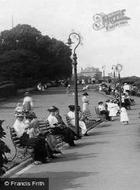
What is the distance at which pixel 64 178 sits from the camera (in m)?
11.7

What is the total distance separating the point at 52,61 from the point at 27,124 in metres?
78.1

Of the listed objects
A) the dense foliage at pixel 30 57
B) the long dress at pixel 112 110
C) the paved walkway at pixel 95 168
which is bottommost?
the long dress at pixel 112 110

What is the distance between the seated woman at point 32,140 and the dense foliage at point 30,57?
59797mm

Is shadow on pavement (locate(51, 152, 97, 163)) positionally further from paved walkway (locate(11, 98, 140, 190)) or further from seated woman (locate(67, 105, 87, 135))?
seated woman (locate(67, 105, 87, 135))

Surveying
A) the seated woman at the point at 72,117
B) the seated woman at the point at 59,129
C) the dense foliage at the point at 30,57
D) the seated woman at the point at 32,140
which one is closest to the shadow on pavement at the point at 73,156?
the seated woman at the point at 32,140

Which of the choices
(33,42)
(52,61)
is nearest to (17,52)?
(33,42)

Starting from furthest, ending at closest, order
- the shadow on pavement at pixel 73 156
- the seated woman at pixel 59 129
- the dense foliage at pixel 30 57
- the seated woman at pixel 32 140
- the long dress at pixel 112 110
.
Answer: the dense foliage at pixel 30 57, the long dress at pixel 112 110, the seated woman at pixel 59 129, the shadow on pavement at pixel 73 156, the seated woman at pixel 32 140

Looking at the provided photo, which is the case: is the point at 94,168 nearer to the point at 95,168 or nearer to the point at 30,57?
the point at 95,168

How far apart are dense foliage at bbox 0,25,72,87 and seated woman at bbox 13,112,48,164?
59.8 metres

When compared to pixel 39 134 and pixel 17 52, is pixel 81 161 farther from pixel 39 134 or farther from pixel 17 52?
pixel 17 52

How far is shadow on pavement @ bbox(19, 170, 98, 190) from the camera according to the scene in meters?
10.7

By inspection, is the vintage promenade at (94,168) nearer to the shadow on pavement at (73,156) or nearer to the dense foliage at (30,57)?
the shadow on pavement at (73,156)

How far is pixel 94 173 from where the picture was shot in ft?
40.5

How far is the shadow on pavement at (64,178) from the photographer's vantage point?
421 inches
